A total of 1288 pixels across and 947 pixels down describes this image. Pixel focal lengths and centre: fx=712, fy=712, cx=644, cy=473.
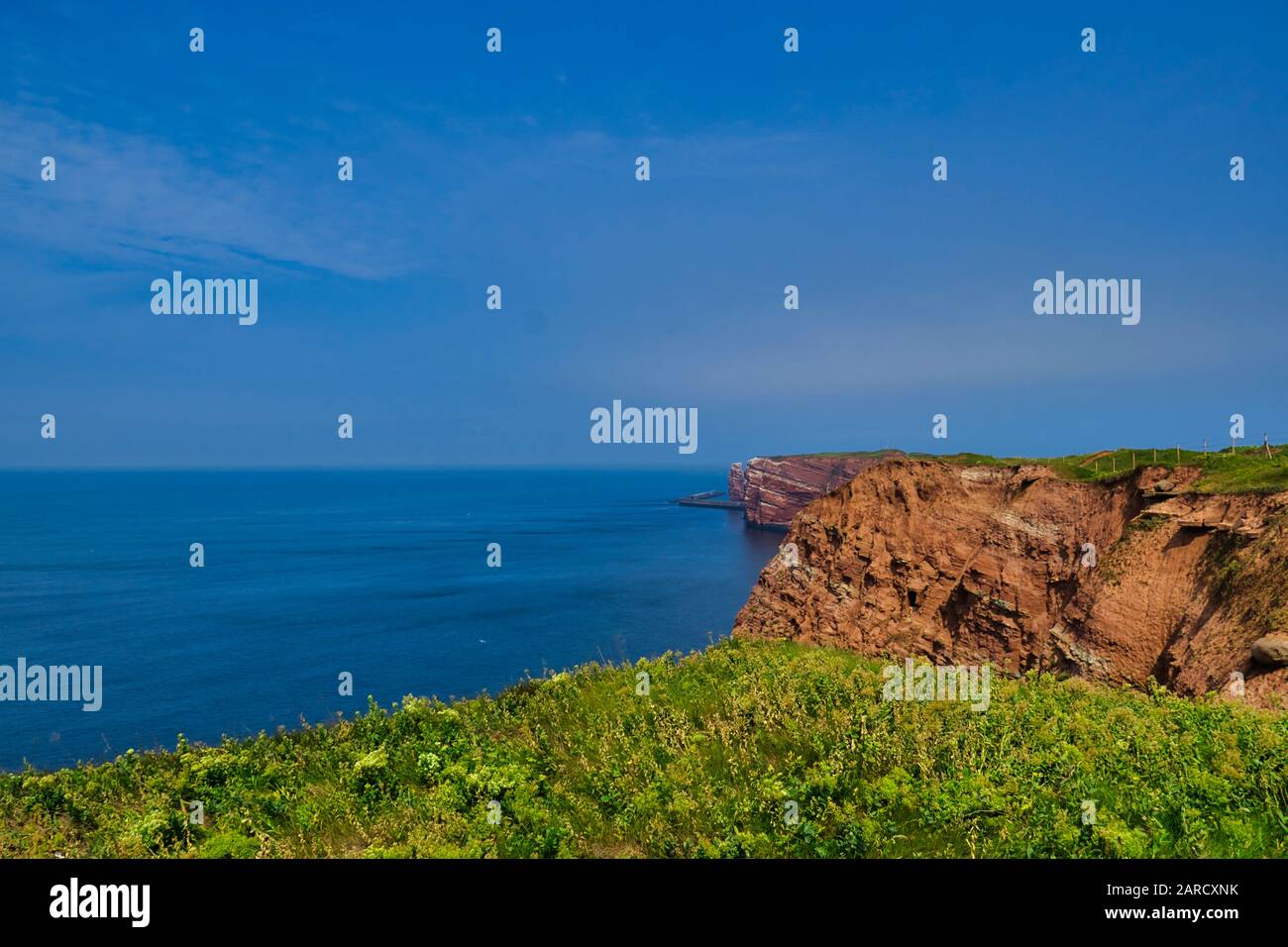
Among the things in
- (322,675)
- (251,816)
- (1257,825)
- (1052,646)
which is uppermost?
(1257,825)

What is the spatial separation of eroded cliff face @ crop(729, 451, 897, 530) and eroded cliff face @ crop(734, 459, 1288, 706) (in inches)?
5405

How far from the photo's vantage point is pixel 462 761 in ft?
33.3

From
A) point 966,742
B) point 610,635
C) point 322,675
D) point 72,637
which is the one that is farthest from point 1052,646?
point 72,637

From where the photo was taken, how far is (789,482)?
586 feet

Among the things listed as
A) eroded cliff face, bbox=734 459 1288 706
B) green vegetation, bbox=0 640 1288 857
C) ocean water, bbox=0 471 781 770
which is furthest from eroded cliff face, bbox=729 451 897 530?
green vegetation, bbox=0 640 1288 857

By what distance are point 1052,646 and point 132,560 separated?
125359 millimetres

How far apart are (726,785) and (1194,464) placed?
29240mm

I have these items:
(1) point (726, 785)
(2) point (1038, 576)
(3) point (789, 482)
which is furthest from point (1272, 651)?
(3) point (789, 482)

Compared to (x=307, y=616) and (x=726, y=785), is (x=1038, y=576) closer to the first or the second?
(x=726, y=785)

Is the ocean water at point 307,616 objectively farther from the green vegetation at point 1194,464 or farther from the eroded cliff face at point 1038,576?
the green vegetation at point 1194,464

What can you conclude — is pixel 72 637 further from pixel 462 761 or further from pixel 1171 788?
pixel 1171 788

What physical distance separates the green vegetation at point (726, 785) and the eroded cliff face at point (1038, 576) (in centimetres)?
856

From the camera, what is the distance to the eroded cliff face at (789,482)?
177m

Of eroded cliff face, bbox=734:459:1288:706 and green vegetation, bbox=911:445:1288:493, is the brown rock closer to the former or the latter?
Answer: eroded cliff face, bbox=734:459:1288:706
